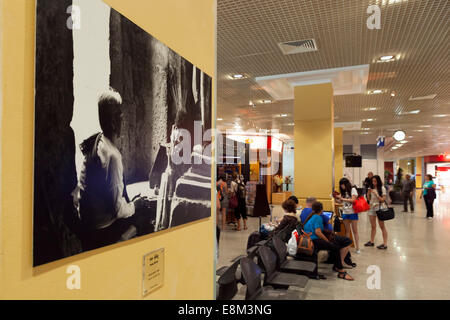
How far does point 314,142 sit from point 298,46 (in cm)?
258

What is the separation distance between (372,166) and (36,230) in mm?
21230

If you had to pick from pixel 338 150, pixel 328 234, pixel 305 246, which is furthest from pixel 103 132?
pixel 338 150

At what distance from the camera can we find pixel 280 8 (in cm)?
380

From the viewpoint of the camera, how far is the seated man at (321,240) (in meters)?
4.97

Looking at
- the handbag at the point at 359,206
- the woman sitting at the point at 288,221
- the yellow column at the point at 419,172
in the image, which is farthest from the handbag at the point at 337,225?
the yellow column at the point at 419,172

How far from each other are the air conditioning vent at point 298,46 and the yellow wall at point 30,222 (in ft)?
11.2

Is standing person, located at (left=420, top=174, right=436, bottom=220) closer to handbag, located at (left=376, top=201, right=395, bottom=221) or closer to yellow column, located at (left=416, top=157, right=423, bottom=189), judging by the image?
handbag, located at (left=376, top=201, right=395, bottom=221)

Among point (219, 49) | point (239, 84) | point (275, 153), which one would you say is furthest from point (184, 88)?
point (275, 153)

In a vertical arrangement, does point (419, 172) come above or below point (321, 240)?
above

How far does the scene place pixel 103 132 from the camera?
1.07 m

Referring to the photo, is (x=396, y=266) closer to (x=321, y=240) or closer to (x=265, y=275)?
(x=321, y=240)

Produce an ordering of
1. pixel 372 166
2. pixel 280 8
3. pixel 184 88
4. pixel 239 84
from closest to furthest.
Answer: pixel 184 88, pixel 280 8, pixel 239 84, pixel 372 166

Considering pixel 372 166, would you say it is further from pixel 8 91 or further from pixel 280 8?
pixel 8 91

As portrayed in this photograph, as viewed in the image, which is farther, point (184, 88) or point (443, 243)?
point (443, 243)
